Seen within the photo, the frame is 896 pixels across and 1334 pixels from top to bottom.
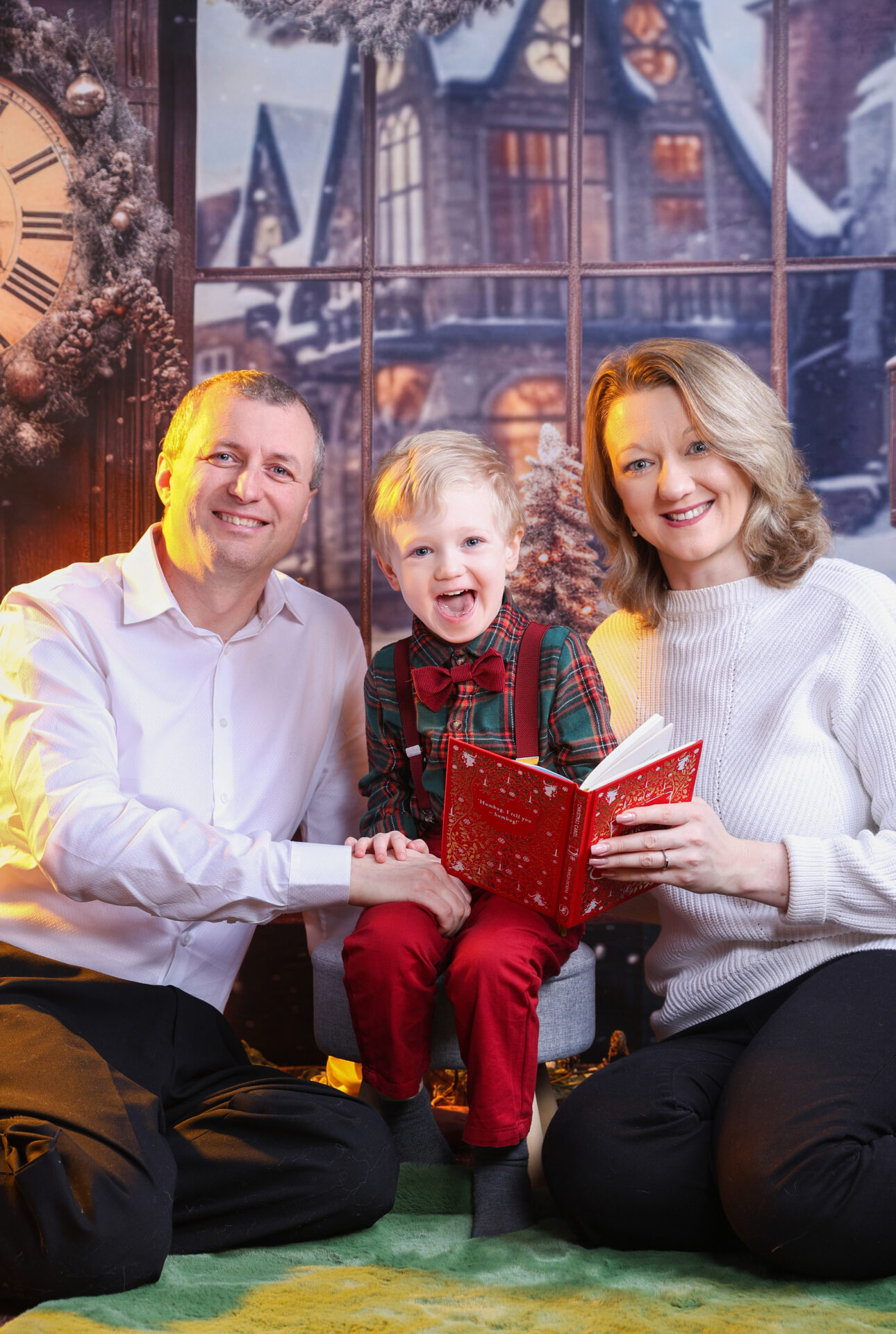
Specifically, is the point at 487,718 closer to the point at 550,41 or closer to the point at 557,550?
the point at 557,550

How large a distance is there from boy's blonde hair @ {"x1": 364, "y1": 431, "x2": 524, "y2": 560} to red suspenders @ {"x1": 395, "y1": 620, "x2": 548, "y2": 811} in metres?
0.22

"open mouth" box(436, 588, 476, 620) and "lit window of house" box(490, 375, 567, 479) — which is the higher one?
"lit window of house" box(490, 375, 567, 479)

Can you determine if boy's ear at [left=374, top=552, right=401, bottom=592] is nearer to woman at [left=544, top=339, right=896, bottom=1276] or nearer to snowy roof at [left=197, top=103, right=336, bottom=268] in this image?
Result: woman at [left=544, top=339, right=896, bottom=1276]

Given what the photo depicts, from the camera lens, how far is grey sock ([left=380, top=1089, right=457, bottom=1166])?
2.15 m

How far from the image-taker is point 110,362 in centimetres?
329

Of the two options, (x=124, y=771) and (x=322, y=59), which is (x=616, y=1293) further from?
(x=322, y=59)

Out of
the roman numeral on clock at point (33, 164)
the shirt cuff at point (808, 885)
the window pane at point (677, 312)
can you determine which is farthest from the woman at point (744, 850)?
the roman numeral on clock at point (33, 164)

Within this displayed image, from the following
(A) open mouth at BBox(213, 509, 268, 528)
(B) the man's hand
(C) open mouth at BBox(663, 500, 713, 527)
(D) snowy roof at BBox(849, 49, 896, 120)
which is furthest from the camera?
(D) snowy roof at BBox(849, 49, 896, 120)

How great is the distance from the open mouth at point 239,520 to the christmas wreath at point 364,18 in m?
1.83

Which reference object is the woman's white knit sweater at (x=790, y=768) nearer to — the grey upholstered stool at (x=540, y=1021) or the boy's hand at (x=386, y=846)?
the grey upholstered stool at (x=540, y=1021)

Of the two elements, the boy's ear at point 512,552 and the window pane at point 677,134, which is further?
the window pane at point 677,134

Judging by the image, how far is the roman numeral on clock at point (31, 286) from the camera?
3.26 m

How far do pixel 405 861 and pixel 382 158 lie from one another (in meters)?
2.26

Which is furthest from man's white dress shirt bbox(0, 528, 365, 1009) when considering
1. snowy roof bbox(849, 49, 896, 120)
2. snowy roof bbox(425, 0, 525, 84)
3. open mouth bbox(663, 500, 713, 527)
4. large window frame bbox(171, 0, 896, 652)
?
snowy roof bbox(849, 49, 896, 120)
